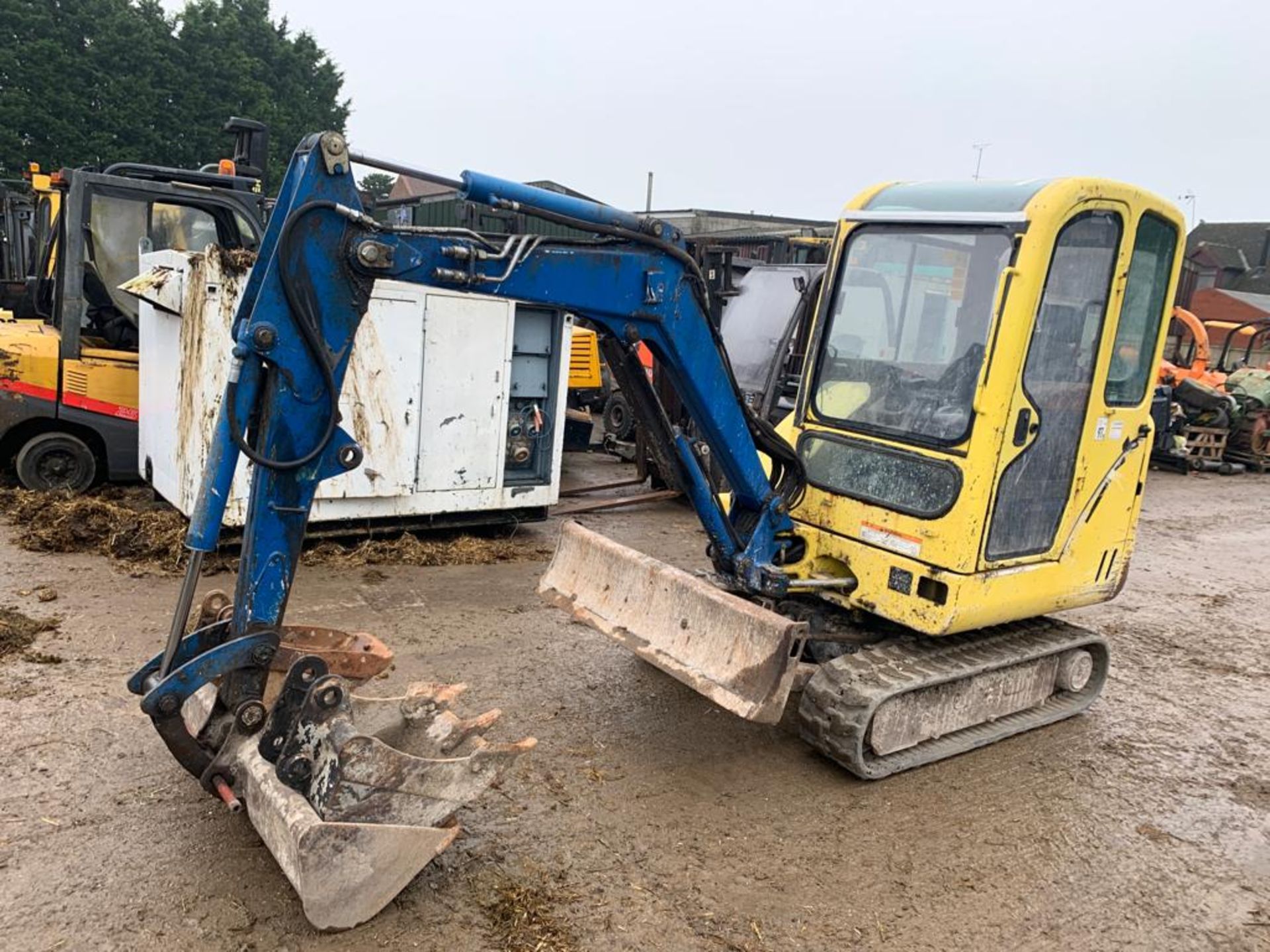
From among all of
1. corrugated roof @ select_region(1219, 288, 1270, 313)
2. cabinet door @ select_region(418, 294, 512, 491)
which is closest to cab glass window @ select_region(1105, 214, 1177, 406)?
cabinet door @ select_region(418, 294, 512, 491)

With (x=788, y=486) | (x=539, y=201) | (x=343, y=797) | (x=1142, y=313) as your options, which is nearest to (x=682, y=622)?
(x=788, y=486)

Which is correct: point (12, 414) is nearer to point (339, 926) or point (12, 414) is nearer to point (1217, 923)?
point (339, 926)

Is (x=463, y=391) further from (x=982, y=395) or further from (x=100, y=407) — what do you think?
(x=982, y=395)

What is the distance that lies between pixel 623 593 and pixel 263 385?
2.02 metres

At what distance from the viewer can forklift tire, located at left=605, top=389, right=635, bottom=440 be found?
11430mm

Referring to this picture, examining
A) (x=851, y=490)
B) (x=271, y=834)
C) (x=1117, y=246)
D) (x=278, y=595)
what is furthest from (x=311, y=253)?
(x=1117, y=246)

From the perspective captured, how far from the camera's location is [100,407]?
698cm

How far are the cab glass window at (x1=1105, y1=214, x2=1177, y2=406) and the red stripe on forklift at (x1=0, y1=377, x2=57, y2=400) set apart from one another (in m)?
6.79

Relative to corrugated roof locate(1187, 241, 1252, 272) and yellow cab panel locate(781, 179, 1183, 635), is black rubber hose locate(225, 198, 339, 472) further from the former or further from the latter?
corrugated roof locate(1187, 241, 1252, 272)

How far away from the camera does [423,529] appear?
702cm

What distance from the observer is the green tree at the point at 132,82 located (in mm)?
26672

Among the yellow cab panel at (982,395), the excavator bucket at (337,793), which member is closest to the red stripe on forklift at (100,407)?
the excavator bucket at (337,793)

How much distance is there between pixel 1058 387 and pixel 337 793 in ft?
10.5

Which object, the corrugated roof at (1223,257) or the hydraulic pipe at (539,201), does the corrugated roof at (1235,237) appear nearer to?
the corrugated roof at (1223,257)
